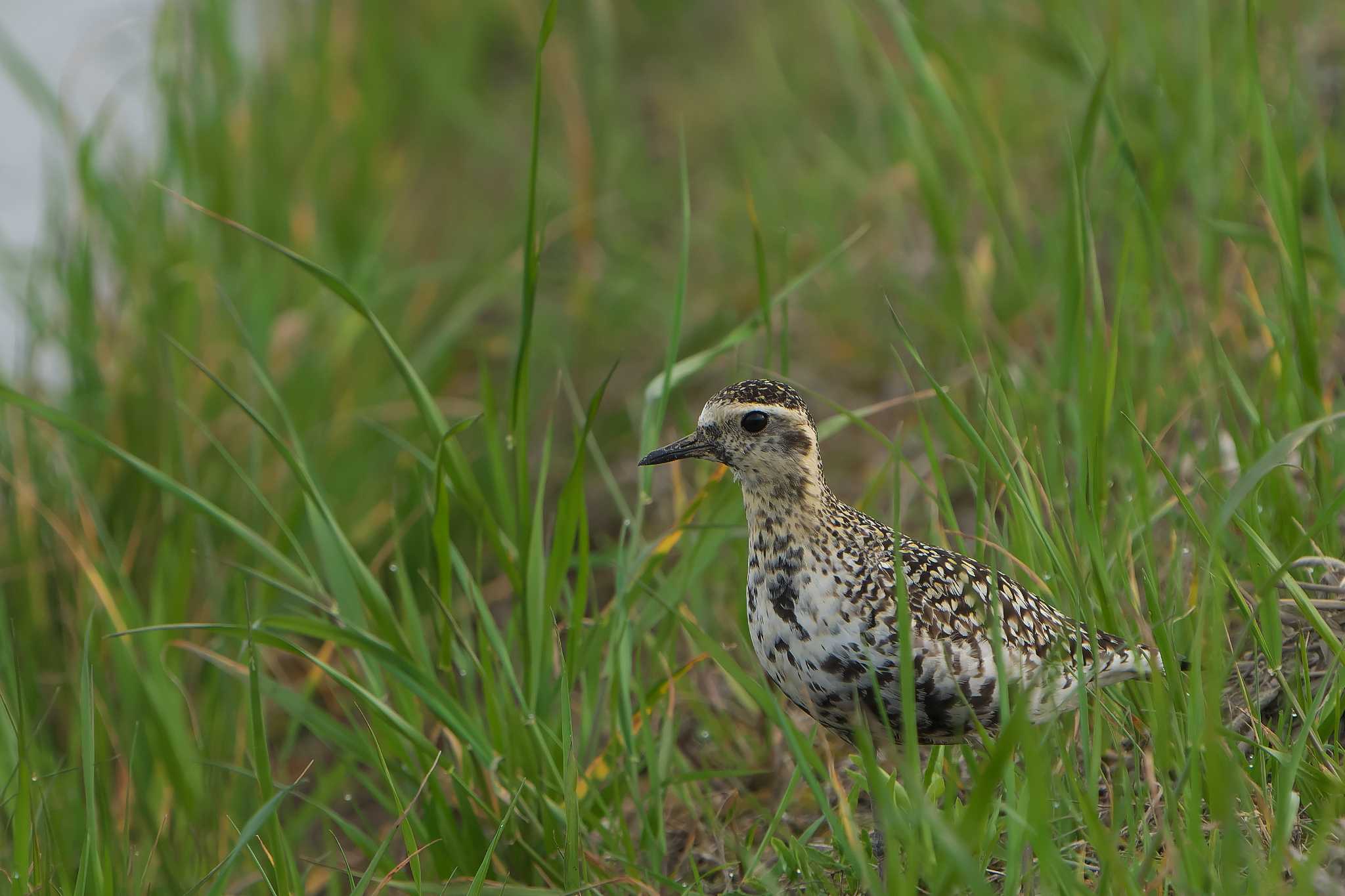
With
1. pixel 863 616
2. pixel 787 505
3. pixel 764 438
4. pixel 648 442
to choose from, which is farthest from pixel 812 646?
pixel 648 442

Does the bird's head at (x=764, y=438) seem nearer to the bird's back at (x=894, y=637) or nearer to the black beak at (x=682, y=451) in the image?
the black beak at (x=682, y=451)

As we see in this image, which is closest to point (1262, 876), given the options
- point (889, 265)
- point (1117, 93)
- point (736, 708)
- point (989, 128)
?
point (736, 708)

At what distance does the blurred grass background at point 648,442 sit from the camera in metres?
3.02

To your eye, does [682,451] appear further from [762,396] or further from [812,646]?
[812,646]

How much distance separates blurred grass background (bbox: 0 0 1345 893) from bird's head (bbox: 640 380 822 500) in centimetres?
27

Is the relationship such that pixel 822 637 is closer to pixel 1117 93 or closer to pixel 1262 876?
pixel 1262 876

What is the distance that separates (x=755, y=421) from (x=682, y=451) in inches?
7.8

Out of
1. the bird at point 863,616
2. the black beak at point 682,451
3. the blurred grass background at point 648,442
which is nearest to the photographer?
the bird at point 863,616

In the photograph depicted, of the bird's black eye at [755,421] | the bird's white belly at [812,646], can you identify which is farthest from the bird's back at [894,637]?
the bird's black eye at [755,421]

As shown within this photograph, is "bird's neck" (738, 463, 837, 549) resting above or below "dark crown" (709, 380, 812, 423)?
below

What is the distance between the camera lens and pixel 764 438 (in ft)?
10.5

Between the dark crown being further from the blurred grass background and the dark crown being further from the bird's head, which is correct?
the blurred grass background

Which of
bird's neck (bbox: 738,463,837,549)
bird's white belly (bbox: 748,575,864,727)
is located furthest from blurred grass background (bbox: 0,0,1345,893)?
bird's neck (bbox: 738,463,837,549)

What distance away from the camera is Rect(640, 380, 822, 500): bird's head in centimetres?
318
